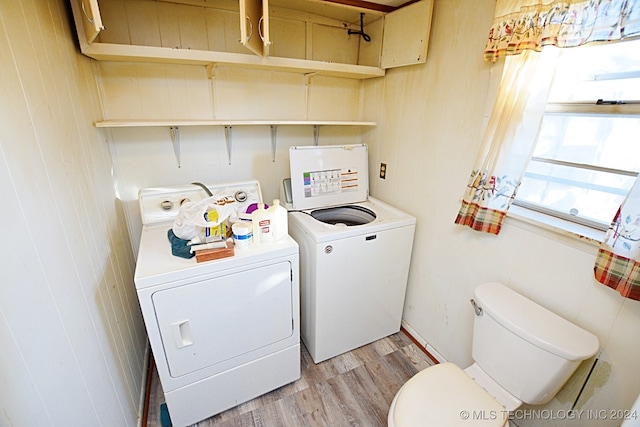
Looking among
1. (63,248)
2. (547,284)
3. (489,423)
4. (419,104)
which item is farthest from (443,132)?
(63,248)

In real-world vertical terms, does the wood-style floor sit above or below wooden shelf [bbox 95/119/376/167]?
below

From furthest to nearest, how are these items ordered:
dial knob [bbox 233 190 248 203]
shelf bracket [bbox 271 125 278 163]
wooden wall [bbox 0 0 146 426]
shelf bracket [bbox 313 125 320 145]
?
1. shelf bracket [bbox 313 125 320 145]
2. shelf bracket [bbox 271 125 278 163]
3. dial knob [bbox 233 190 248 203]
4. wooden wall [bbox 0 0 146 426]

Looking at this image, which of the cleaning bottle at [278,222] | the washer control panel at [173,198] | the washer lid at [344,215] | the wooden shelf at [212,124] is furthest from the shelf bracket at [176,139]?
the washer lid at [344,215]

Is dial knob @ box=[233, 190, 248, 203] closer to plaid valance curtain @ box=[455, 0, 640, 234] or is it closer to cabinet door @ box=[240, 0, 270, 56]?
cabinet door @ box=[240, 0, 270, 56]

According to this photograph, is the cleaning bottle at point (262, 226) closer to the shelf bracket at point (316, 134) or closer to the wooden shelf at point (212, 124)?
the wooden shelf at point (212, 124)

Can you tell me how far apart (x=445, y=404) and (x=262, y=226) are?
1116 millimetres

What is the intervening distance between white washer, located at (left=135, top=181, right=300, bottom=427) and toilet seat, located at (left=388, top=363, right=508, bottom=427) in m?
0.69

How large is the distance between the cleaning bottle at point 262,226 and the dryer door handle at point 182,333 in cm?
49

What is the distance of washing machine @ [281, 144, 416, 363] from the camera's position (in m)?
1.69

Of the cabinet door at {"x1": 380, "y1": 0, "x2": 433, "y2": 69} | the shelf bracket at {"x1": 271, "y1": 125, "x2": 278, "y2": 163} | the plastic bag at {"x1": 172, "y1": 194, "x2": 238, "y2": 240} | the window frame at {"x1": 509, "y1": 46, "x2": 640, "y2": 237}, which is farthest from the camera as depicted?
the shelf bracket at {"x1": 271, "y1": 125, "x2": 278, "y2": 163}

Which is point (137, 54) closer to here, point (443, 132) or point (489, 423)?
point (443, 132)

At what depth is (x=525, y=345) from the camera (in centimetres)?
115

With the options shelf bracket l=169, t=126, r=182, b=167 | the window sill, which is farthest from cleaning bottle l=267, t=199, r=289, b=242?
the window sill

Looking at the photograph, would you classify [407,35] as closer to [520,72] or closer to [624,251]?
[520,72]
